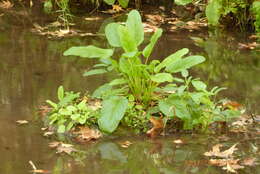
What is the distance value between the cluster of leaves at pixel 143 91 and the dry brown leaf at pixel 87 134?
143 mm

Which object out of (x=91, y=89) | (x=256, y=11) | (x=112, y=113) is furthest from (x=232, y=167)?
(x=256, y=11)

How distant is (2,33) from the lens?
747 centimetres

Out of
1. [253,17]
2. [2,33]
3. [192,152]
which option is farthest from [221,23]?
[192,152]

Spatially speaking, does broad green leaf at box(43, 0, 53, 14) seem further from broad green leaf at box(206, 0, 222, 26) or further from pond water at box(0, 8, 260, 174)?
broad green leaf at box(206, 0, 222, 26)

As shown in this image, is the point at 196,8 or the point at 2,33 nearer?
the point at 2,33

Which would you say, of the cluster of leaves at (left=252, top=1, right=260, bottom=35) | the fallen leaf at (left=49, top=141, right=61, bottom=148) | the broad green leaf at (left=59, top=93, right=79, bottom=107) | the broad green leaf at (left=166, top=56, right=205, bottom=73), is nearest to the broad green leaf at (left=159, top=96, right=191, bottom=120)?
the broad green leaf at (left=166, top=56, right=205, bottom=73)

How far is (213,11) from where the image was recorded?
7680mm

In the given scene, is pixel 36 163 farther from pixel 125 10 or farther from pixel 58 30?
pixel 125 10

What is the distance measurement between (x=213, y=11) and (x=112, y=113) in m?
3.64

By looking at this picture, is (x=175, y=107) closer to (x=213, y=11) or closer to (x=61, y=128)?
(x=61, y=128)

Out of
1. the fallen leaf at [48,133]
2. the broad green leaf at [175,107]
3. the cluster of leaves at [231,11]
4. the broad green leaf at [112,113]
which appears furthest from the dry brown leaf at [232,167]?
the cluster of leaves at [231,11]

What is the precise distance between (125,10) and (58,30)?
1.52m

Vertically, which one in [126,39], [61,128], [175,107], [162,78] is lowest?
[61,128]

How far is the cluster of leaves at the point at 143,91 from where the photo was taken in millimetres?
4566
